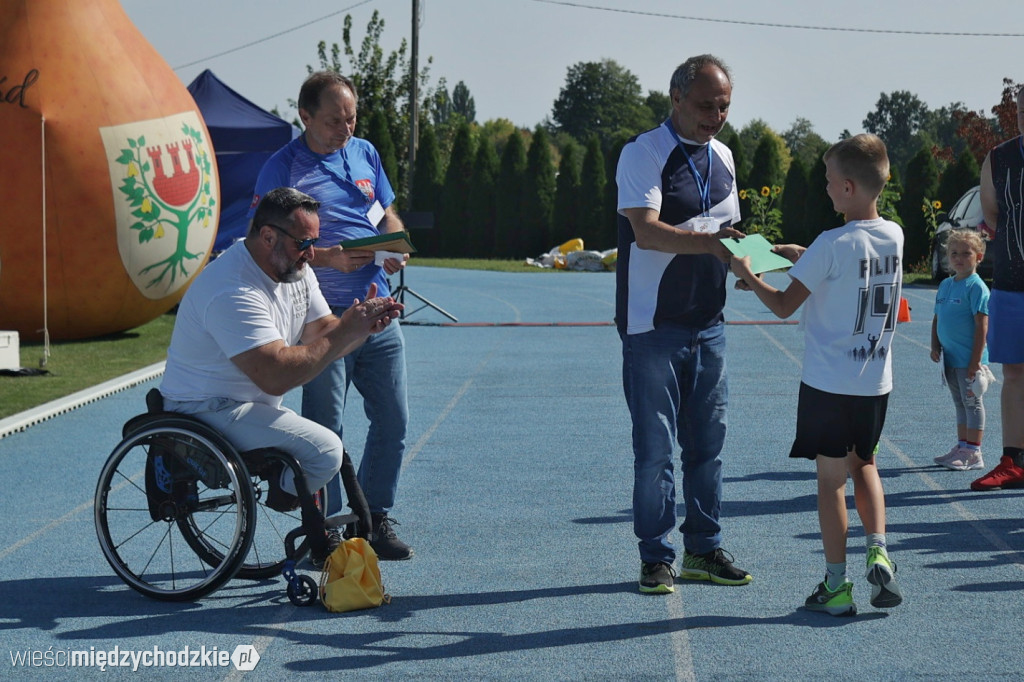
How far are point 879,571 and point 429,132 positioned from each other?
39.2 metres

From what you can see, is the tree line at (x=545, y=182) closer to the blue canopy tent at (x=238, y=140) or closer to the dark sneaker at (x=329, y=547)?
the blue canopy tent at (x=238, y=140)

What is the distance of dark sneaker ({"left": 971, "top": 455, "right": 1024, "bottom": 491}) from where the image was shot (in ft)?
21.1

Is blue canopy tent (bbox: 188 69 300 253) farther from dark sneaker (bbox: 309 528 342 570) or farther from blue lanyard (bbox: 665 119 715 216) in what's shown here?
blue lanyard (bbox: 665 119 715 216)

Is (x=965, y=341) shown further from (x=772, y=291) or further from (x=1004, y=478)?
(x=772, y=291)

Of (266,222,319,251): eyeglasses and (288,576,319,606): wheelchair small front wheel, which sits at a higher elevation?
(266,222,319,251): eyeglasses

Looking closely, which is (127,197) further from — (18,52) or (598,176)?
(598,176)

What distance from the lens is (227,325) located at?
462 cm

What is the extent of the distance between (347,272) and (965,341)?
393 centimetres

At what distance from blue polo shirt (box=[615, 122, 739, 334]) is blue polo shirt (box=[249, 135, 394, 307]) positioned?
3.86 ft

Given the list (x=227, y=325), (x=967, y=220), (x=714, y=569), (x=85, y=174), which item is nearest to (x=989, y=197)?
(x=714, y=569)

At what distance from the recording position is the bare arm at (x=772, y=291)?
4.38m

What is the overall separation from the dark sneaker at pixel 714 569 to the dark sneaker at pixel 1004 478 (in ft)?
7.01

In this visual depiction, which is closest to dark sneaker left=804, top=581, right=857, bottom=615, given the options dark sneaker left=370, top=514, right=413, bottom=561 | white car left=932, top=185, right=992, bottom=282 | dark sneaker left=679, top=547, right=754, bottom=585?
dark sneaker left=679, top=547, right=754, bottom=585

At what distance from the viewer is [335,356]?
4734 mm
